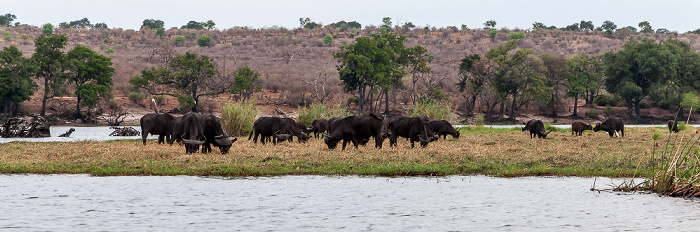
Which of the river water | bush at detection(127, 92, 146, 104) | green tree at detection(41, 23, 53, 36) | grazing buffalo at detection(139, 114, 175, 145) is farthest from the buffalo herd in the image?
green tree at detection(41, 23, 53, 36)

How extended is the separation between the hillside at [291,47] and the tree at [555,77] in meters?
2.46

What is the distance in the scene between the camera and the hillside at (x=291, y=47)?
302ft

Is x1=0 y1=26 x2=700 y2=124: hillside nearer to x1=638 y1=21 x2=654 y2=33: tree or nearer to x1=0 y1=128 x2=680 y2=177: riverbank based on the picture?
x1=638 y1=21 x2=654 y2=33: tree

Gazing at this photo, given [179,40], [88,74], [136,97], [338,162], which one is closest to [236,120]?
[338,162]

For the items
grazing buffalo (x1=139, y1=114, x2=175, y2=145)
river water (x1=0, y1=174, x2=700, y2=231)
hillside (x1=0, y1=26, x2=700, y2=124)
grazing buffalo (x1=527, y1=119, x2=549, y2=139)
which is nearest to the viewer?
river water (x1=0, y1=174, x2=700, y2=231)

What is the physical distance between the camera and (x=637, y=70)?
84562 millimetres

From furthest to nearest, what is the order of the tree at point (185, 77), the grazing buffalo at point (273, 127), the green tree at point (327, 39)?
the green tree at point (327, 39)
the tree at point (185, 77)
the grazing buffalo at point (273, 127)

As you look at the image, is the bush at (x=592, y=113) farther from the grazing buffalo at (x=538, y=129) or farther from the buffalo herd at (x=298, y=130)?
the buffalo herd at (x=298, y=130)

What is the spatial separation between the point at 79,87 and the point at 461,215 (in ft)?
201

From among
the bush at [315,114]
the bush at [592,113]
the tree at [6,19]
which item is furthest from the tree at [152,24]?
the bush at [315,114]

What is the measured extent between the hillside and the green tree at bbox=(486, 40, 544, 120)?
627 cm

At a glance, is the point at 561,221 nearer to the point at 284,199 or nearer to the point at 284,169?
the point at 284,199

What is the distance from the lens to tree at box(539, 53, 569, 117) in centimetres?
8488

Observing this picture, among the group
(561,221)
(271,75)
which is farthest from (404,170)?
(271,75)
